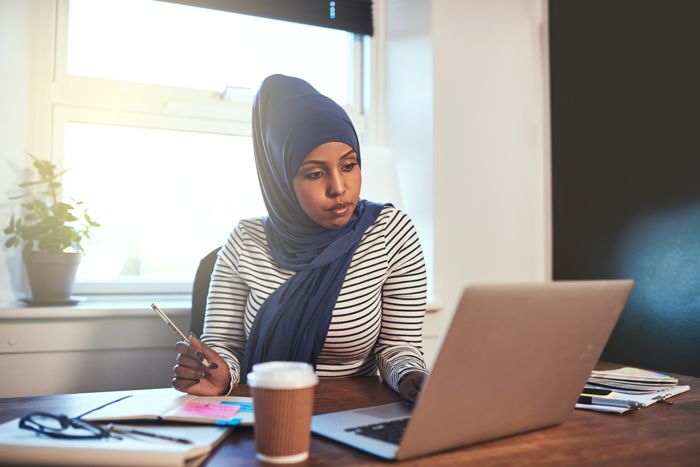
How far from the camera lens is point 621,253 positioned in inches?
89.7

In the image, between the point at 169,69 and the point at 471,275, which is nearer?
the point at 169,69

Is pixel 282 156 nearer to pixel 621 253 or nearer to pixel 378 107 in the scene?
pixel 378 107

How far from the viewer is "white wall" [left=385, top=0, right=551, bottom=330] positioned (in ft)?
7.79

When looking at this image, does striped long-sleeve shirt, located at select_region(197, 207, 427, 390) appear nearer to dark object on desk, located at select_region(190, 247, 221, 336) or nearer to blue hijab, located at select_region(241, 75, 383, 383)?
blue hijab, located at select_region(241, 75, 383, 383)

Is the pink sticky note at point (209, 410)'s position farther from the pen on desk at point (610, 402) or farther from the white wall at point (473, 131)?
the white wall at point (473, 131)

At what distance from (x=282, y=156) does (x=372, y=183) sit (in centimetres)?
77

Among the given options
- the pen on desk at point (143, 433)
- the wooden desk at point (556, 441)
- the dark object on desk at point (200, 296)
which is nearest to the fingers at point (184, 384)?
the wooden desk at point (556, 441)

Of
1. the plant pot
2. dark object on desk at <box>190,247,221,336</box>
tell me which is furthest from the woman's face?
the plant pot

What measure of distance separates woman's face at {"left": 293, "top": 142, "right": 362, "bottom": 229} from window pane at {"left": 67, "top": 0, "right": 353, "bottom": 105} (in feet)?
3.55

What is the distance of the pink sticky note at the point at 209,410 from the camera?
78cm

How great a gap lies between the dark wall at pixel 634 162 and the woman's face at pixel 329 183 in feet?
4.16

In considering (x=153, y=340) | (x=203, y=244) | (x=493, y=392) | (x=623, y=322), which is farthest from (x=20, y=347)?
(x=623, y=322)

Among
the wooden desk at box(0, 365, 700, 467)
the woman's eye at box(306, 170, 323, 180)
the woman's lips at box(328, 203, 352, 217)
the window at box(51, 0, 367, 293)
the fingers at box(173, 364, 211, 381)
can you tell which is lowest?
the wooden desk at box(0, 365, 700, 467)

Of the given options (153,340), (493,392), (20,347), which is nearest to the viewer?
(493,392)
